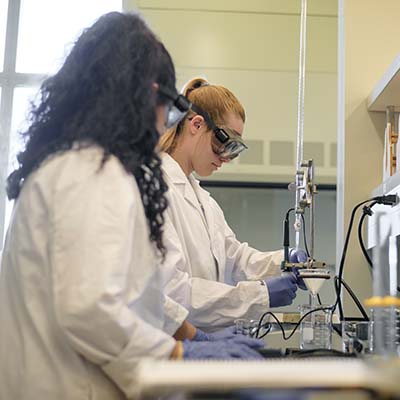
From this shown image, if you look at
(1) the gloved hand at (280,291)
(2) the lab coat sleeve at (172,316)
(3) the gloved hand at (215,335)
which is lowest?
(3) the gloved hand at (215,335)

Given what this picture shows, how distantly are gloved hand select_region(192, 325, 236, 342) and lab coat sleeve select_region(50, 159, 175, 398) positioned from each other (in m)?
0.55

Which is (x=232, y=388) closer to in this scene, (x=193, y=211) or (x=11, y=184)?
(x=11, y=184)

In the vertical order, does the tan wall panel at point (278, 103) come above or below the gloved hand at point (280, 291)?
above

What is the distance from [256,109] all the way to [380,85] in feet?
5.97

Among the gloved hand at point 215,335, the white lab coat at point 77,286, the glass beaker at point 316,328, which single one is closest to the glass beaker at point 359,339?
the glass beaker at point 316,328

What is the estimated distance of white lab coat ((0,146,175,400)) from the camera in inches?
39.4

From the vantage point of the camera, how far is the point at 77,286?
0.99 m

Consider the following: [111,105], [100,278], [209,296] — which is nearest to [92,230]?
[100,278]

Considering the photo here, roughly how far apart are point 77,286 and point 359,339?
0.81 metres

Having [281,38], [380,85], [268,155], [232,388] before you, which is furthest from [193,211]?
[281,38]

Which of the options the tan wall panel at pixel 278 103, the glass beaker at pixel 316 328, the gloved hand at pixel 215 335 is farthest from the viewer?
the tan wall panel at pixel 278 103

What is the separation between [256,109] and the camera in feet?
13.8

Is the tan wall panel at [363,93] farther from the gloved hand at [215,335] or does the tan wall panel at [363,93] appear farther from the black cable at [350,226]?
the gloved hand at [215,335]

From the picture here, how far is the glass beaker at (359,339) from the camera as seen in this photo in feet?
4.90
